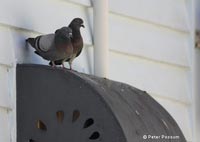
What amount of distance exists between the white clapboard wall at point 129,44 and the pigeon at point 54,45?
0.22ft

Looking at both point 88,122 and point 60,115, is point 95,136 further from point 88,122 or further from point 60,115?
point 60,115

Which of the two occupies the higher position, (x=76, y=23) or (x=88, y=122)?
(x=76, y=23)

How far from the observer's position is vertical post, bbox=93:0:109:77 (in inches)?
124

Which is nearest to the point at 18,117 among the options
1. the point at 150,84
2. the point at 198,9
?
the point at 150,84

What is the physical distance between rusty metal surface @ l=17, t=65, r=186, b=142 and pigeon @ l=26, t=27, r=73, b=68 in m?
0.08

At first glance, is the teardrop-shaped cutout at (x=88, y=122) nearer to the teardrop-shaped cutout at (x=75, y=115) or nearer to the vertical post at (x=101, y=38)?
the teardrop-shaped cutout at (x=75, y=115)

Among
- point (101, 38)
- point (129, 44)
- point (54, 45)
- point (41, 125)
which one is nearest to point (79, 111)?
point (41, 125)

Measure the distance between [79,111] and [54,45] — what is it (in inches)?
12.3

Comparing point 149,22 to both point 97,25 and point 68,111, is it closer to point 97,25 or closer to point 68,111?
point 97,25

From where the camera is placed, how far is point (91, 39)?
126 inches

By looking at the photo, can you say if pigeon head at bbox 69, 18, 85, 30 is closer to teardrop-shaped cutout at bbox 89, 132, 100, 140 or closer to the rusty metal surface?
the rusty metal surface

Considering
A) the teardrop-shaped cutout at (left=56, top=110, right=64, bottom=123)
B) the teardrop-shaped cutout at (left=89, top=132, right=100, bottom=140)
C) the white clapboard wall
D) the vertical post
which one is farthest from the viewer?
the vertical post

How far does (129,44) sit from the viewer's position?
3.37m

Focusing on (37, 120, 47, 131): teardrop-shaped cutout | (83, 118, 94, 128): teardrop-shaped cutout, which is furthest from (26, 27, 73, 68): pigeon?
(83, 118, 94, 128): teardrop-shaped cutout
